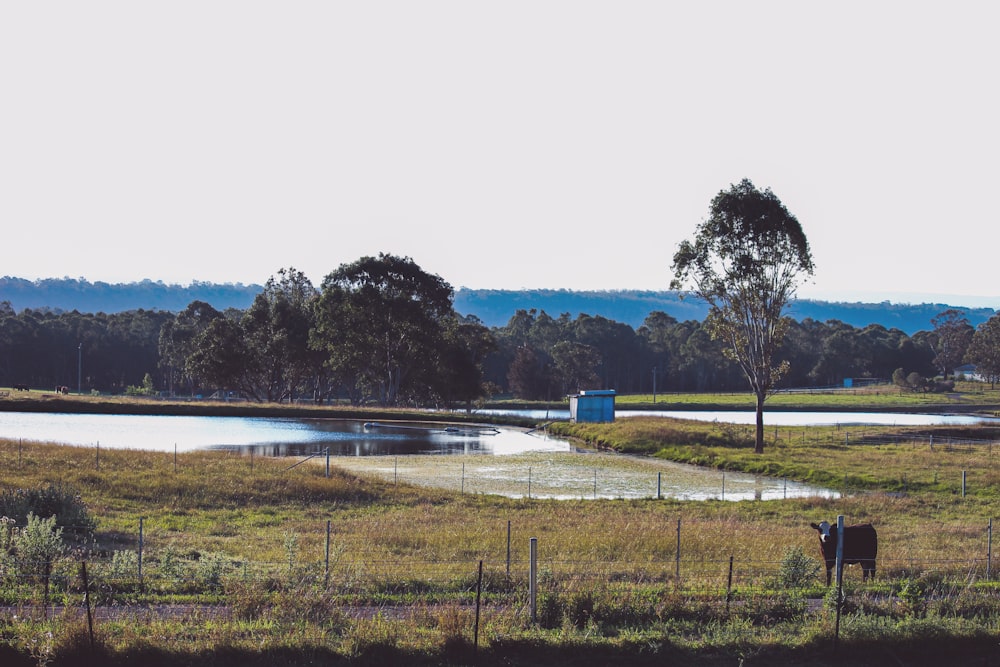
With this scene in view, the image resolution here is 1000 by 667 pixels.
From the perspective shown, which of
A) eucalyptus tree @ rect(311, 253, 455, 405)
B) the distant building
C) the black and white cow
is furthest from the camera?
the distant building

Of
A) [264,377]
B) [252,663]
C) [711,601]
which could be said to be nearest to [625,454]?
[711,601]

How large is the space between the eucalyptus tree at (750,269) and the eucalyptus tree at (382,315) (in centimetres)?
4195

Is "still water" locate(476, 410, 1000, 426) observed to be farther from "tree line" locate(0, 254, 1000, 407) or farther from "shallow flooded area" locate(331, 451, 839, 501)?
"shallow flooded area" locate(331, 451, 839, 501)

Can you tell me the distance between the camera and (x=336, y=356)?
98.8 meters

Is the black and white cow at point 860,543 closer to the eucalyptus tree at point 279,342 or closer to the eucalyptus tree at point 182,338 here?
the eucalyptus tree at point 279,342

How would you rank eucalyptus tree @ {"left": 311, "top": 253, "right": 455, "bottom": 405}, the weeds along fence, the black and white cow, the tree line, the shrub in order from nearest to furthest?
the weeds along fence < the shrub < the black and white cow < eucalyptus tree @ {"left": 311, "top": 253, "right": 455, "bottom": 405} < the tree line

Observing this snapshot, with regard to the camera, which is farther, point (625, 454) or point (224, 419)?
point (224, 419)

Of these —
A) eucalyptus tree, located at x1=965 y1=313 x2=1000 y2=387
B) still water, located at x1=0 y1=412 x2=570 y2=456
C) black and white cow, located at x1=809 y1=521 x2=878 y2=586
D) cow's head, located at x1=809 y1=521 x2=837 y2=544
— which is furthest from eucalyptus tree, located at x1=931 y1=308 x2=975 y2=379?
cow's head, located at x1=809 y1=521 x2=837 y2=544

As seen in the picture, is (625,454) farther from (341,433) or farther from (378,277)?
(378,277)

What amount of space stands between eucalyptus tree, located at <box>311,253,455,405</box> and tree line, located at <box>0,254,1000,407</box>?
0.15 metres

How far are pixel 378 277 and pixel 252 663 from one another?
86.7 meters

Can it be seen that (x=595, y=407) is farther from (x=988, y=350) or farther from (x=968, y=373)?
(x=968, y=373)

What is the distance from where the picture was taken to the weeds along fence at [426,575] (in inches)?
593

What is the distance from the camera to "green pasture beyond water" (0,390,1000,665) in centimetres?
1276
